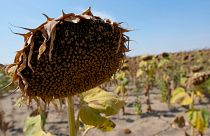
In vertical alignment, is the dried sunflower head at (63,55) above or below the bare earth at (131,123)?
above

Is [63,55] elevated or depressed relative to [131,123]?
elevated

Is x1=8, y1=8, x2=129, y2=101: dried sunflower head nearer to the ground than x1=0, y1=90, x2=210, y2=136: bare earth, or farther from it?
farther from it

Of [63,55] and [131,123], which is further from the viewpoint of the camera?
[131,123]

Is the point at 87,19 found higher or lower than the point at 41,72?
higher

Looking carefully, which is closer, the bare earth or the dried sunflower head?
the dried sunflower head

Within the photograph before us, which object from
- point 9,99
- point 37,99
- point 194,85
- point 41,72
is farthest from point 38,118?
point 9,99

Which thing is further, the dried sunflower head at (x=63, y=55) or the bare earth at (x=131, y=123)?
the bare earth at (x=131, y=123)

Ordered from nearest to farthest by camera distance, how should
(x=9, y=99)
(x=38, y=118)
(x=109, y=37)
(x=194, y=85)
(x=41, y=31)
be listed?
1. (x=41, y=31)
2. (x=109, y=37)
3. (x=38, y=118)
4. (x=194, y=85)
5. (x=9, y=99)

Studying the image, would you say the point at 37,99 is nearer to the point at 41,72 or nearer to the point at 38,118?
the point at 41,72
